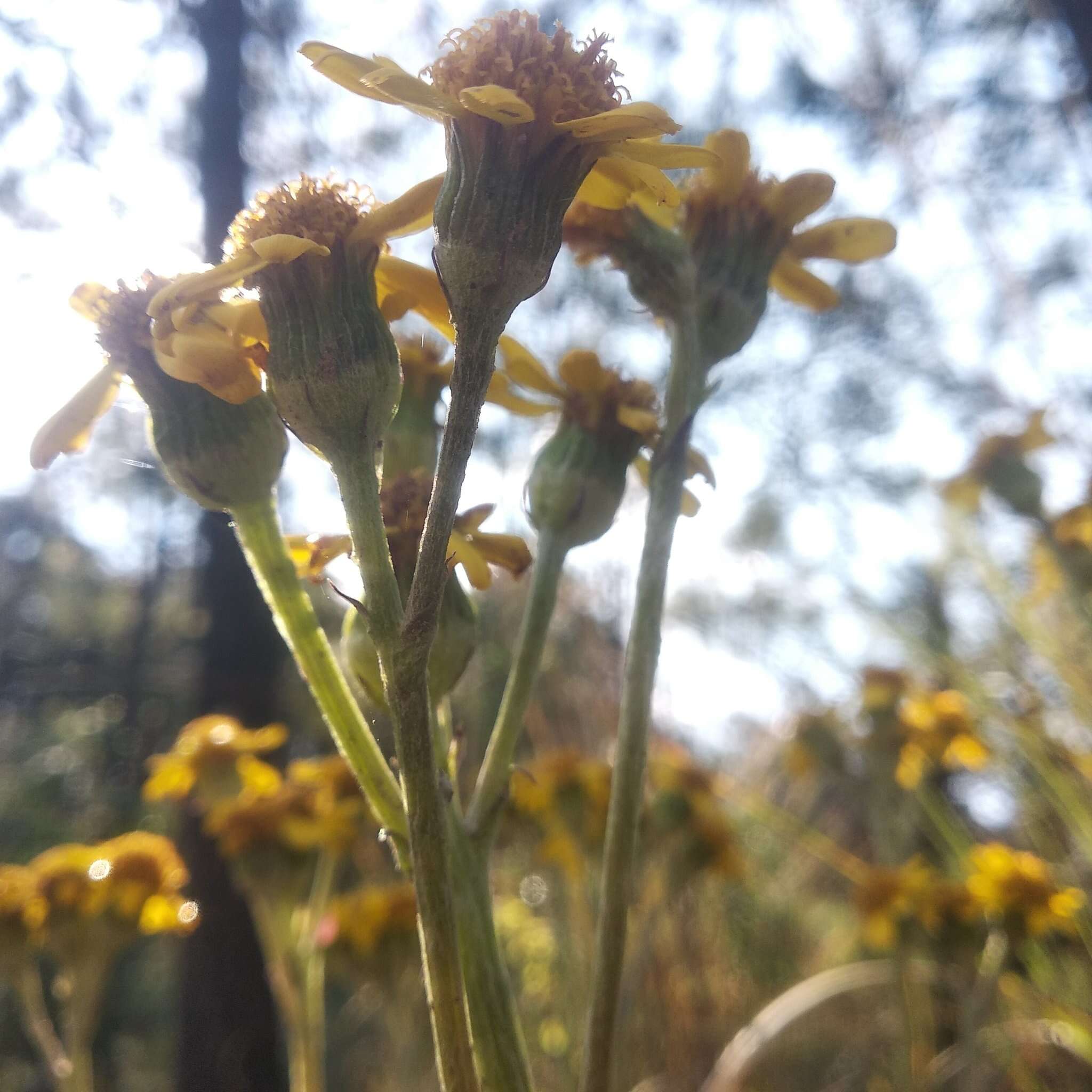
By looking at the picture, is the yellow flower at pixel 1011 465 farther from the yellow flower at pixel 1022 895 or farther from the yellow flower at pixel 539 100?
the yellow flower at pixel 539 100

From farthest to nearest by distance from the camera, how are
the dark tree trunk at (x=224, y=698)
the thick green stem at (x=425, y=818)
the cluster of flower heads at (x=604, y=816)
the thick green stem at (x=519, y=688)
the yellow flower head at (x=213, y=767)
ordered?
the dark tree trunk at (x=224, y=698)
the cluster of flower heads at (x=604, y=816)
the yellow flower head at (x=213, y=767)
the thick green stem at (x=519, y=688)
the thick green stem at (x=425, y=818)

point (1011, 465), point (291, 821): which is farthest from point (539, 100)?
point (1011, 465)

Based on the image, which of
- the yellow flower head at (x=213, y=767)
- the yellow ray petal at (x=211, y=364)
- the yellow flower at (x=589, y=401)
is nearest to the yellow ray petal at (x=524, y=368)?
the yellow flower at (x=589, y=401)

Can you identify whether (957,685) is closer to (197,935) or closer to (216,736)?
(216,736)

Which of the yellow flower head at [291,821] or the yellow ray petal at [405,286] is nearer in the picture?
the yellow ray petal at [405,286]

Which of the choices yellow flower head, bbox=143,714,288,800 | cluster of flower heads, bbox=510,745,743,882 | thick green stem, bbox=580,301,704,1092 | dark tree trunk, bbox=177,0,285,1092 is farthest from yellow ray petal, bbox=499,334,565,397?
dark tree trunk, bbox=177,0,285,1092

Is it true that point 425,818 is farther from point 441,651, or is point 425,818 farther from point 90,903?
point 90,903

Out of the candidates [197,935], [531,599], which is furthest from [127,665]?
[531,599]

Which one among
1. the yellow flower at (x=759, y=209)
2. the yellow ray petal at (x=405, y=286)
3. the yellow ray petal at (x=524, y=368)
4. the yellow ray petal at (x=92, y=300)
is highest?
the yellow flower at (x=759, y=209)
